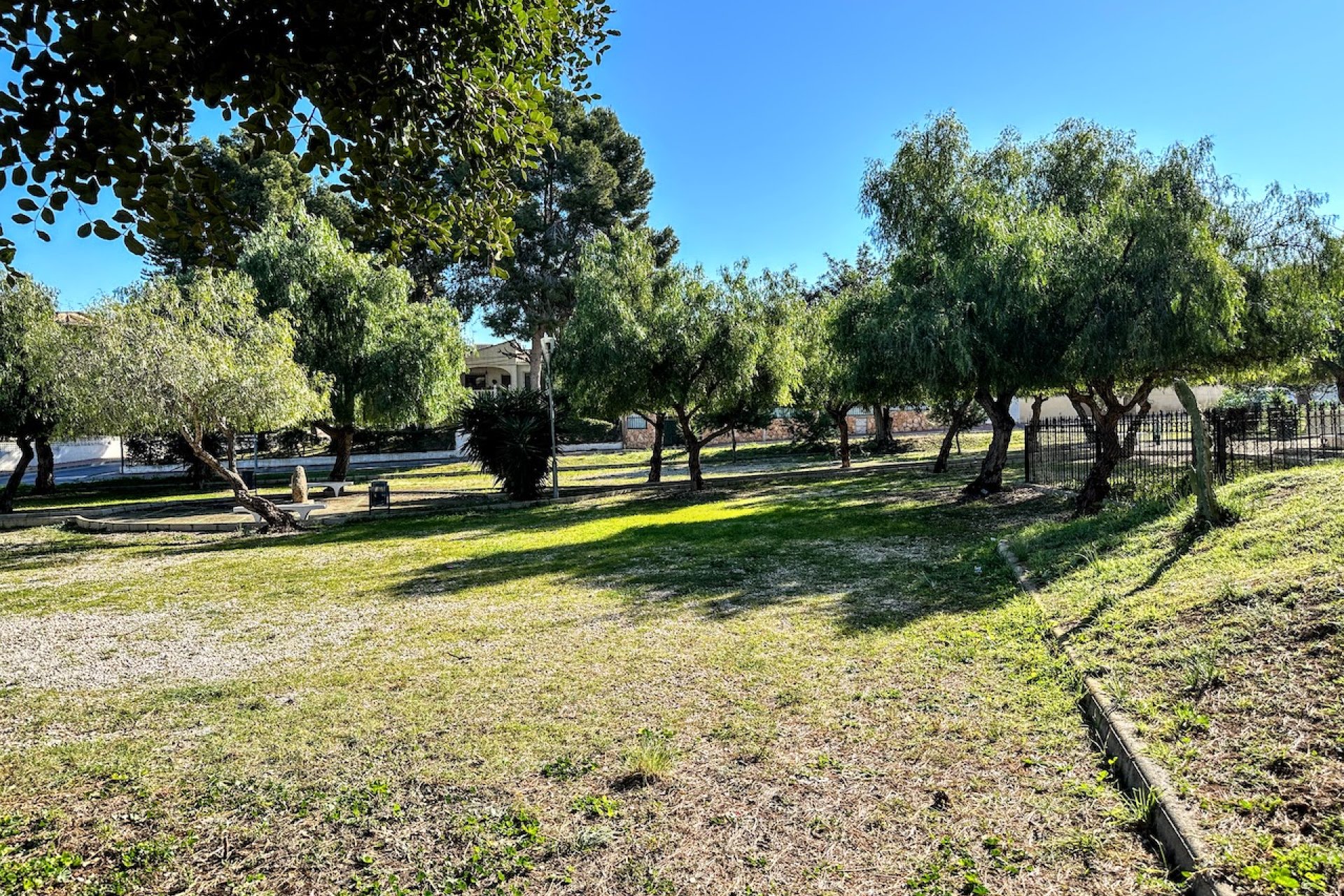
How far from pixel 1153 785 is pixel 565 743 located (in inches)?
114

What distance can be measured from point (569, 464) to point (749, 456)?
807cm

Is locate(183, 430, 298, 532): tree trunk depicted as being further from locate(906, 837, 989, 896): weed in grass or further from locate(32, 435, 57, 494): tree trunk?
locate(906, 837, 989, 896): weed in grass

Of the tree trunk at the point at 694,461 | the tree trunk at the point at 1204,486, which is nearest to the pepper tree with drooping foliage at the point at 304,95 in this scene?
the tree trunk at the point at 1204,486

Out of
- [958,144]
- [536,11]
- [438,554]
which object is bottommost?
[438,554]

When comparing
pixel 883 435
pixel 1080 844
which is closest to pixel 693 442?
pixel 883 435

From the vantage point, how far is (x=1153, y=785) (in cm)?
337

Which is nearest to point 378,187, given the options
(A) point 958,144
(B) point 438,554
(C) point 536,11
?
(C) point 536,11

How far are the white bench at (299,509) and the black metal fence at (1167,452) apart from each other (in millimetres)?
16272

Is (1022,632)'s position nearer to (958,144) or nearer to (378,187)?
(378,187)

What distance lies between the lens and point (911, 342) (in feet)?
42.2

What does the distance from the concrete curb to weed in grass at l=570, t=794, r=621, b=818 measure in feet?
7.54

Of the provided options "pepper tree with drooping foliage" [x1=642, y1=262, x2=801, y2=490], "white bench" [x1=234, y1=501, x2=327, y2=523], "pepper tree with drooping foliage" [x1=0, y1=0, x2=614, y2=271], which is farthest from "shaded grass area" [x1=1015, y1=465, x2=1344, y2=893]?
"white bench" [x1=234, y1=501, x2=327, y2=523]

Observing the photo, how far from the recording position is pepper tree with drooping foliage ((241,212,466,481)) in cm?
2295

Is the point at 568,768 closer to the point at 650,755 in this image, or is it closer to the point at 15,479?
the point at 650,755
